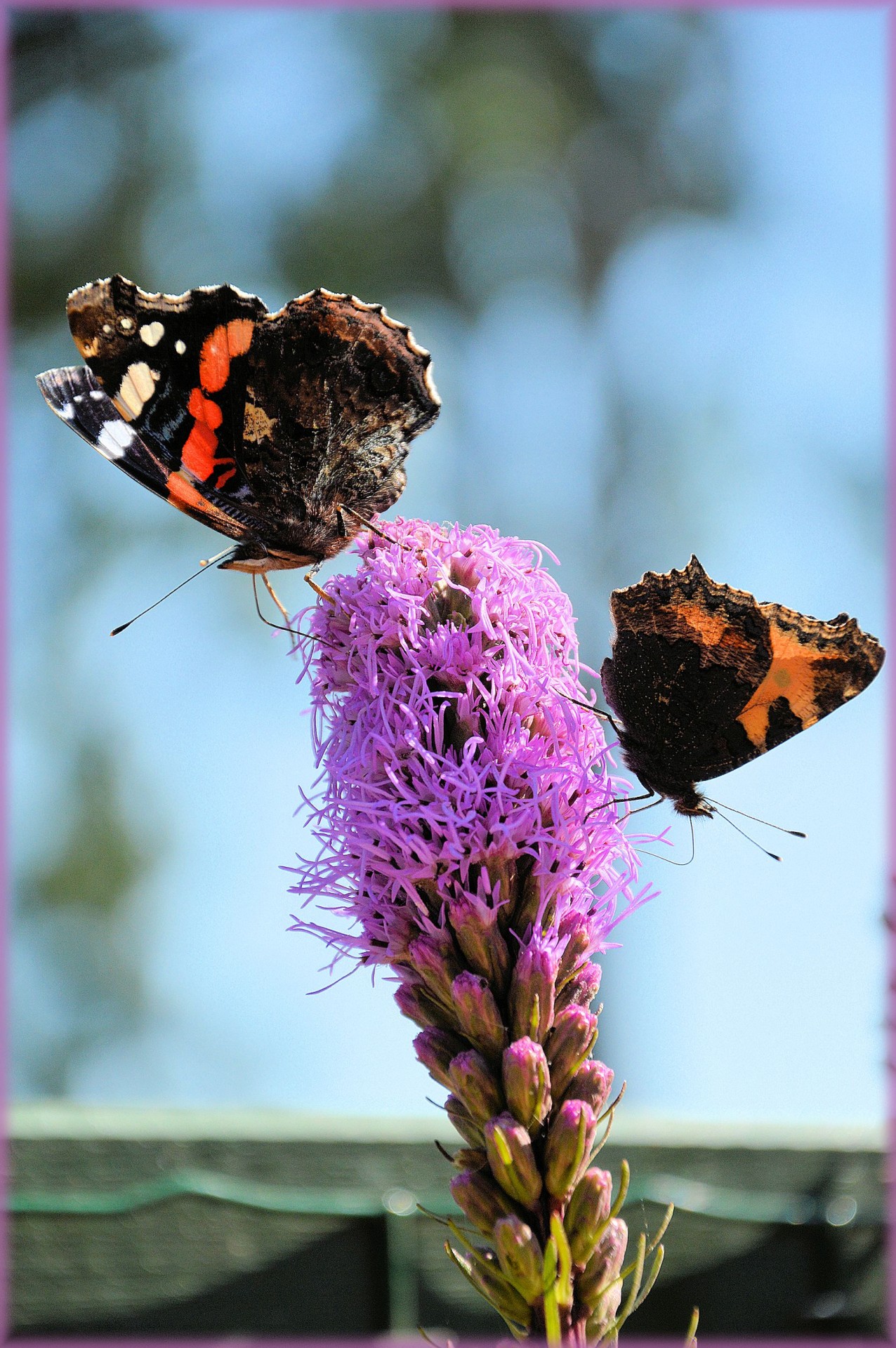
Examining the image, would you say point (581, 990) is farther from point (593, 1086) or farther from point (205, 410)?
point (205, 410)

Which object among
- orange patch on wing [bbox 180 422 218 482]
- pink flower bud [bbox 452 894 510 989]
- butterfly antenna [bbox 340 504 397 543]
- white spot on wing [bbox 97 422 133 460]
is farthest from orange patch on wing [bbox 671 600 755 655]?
white spot on wing [bbox 97 422 133 460]

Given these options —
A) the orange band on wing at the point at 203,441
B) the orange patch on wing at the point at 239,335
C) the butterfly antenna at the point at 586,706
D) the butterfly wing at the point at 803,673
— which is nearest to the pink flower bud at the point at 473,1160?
the butterfly antenna at the point at 586,706

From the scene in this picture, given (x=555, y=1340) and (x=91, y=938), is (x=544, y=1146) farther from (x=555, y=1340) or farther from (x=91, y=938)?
(x=91, y=938)

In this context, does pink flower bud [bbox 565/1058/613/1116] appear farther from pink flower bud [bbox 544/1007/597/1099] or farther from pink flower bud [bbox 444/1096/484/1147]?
pink flower bud [bbox 444/1096/484/1147]

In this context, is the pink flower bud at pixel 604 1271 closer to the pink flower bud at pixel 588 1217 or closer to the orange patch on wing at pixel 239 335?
the pink flower bud at pixel 588 1217

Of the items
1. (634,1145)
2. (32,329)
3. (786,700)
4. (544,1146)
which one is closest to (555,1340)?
(544,1146)

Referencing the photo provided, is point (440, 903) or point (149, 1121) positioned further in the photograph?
point (149, 1121)

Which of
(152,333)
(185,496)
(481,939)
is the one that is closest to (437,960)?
(481,939)
